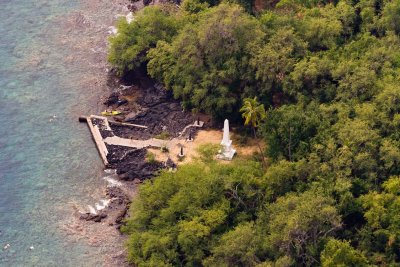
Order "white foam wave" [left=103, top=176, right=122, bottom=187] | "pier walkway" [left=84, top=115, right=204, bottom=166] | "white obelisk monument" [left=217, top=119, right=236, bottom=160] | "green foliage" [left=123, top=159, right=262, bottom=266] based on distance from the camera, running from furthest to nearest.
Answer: "pier walkway" [left=84, top=115, right=204, bottom=166] < "white obelisk monument" [left=217, top=119, right=236, bottom=160] < "white foam wave" [left=103, top=176, right=122, bottom=187] < "green foliage" [left=123, top=159, right=262, bottom=266]

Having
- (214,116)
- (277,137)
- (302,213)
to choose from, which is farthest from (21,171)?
(302,213)

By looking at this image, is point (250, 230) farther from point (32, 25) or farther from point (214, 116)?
point (32, 25)

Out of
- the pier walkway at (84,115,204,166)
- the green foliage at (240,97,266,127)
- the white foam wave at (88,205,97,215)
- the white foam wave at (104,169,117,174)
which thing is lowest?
the white foam wave at (88,205,97,215)

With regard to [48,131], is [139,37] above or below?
above

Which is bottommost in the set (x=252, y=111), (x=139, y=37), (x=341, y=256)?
(x=341, y=256)

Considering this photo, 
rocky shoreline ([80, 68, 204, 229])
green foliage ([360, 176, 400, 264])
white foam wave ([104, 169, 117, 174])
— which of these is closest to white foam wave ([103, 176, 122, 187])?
rocky shoreline ([80, 68, 204, 229])

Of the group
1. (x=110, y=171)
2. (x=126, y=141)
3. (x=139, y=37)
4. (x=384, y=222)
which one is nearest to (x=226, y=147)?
(x=126, y=141)

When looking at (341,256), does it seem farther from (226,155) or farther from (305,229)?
(226,155)

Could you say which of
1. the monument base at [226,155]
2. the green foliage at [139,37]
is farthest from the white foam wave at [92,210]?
the green foliage at [139,37]

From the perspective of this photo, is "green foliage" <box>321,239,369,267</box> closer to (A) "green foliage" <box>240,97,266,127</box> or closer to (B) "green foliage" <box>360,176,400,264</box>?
(B) "green foliage" <box>360,176,400,264</box>
